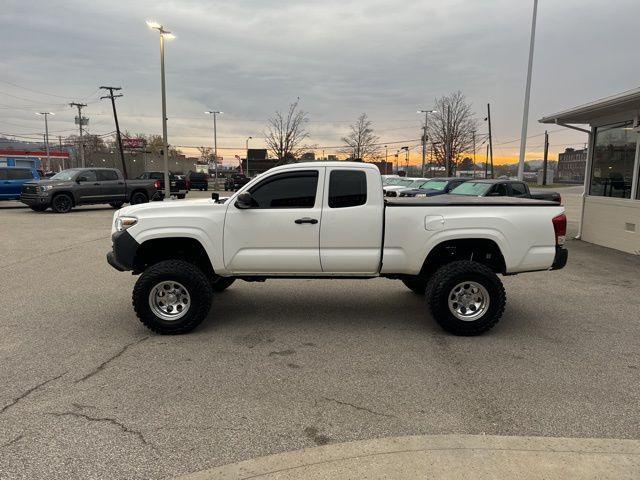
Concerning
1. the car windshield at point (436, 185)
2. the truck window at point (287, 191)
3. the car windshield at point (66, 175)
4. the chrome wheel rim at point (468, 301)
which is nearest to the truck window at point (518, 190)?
the car windshield at point (436, 185)

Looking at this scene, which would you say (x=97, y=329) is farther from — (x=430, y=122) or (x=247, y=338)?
(x=430, y=122)

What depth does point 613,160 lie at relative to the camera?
39.2 ft

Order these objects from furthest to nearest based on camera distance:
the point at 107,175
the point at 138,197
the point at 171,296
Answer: the point at 138,197 < the point at 107,175 < the point at 171,296

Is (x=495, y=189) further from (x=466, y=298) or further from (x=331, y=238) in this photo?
(x=331, y=238)

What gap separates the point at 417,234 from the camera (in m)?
5.27

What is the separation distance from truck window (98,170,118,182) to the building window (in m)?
18.0

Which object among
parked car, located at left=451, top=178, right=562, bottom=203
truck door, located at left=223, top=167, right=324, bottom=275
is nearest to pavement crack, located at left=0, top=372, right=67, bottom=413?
truck door, located at left=223, top=167, right=324, bottom=275

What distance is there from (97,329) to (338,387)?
3.11 meters

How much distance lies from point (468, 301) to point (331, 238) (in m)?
1.70

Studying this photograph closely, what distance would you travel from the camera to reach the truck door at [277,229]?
208 inches

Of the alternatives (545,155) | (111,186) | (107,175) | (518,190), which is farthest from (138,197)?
(545,155)

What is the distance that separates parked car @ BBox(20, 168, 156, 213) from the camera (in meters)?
18.7

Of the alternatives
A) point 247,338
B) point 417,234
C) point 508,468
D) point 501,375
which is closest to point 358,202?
point 417,234

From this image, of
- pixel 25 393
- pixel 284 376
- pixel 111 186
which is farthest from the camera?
pixel 111 186
